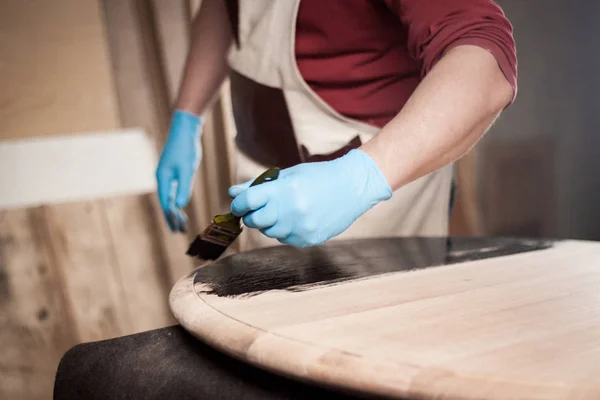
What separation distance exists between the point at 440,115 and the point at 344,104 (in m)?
0.35

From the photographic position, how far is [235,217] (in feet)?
2.69

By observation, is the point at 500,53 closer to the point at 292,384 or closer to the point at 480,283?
the point at 480,283

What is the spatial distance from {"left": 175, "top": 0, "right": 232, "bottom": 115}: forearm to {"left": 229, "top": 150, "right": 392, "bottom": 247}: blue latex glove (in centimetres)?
48

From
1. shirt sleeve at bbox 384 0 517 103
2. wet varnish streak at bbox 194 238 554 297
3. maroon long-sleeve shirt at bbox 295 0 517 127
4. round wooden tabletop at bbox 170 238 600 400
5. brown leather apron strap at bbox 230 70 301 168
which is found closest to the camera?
round wooden tabletop at bbox 170 238 600 400

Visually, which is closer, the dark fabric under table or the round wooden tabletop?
the round wooden tabletop

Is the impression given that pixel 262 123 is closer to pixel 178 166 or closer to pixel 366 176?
pixel 178 166

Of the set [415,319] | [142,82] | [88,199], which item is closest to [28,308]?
[88,199]

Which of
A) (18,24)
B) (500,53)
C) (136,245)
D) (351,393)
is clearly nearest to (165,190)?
(136,245)

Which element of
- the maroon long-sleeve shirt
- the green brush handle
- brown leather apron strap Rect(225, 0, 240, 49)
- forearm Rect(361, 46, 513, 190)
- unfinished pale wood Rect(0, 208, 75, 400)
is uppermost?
brown leather apron strap Rect(225, 0, 240, 49)

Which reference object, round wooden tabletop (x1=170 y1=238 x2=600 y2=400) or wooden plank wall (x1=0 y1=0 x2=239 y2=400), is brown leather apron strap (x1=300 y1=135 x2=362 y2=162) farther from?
round wooden tabletop (x1=170 y1=238 x2=600 y2=400)

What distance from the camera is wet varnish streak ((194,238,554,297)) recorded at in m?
0.72

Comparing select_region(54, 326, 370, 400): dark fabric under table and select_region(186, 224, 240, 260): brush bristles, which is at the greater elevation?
select_region(186, 224, 240, 260): brush bristles

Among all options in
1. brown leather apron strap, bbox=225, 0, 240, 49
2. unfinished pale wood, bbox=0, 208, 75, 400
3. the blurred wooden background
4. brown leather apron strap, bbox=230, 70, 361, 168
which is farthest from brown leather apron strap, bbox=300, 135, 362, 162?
unfinished pale wood, bbox=0, 208, 75, 400

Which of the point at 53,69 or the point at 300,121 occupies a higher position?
the point at 53,69
